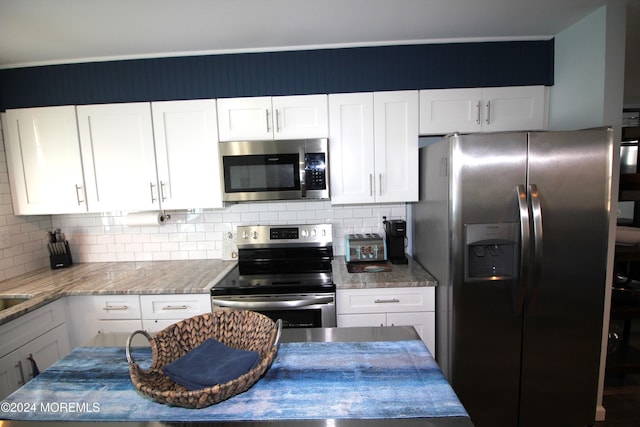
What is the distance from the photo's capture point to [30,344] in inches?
68.5

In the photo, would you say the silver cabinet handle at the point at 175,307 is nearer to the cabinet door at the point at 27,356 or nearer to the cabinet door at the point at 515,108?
the cabinet door at the point at 27,356

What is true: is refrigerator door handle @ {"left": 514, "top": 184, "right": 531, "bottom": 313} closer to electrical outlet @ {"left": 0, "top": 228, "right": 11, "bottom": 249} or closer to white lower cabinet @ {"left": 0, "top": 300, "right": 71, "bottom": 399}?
white lower cabinet @ {"left": 0, "top": 300, "right": 71, "bottom": 399}

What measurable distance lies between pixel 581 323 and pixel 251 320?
185 centimetres

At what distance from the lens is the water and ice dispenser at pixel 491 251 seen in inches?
63.2

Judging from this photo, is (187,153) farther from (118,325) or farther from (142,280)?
(118,325)

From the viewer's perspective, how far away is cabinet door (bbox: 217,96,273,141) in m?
2.11

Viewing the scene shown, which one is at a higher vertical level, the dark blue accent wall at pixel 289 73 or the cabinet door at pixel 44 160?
the dark blue accent wall at pixel 289 73

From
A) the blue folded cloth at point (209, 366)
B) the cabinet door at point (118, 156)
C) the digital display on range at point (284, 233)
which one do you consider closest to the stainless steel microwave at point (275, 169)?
the digital display on range at point (284, 233)

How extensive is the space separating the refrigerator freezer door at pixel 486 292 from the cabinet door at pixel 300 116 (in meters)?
0.93

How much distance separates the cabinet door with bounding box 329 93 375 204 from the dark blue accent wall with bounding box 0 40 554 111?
0.33ft

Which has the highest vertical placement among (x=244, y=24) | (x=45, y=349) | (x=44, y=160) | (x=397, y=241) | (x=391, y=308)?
(x=244, y=24)

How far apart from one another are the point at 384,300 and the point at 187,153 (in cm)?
173

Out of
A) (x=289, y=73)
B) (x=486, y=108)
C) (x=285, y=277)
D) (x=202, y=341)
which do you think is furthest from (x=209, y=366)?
(x=486, y=108)

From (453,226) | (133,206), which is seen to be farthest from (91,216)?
(453,226)
